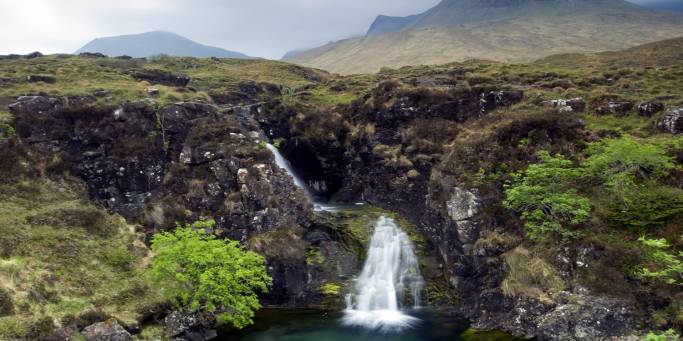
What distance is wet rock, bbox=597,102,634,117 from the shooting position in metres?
57.7

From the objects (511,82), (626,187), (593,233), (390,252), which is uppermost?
(511,82)

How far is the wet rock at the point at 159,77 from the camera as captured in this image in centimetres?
9608

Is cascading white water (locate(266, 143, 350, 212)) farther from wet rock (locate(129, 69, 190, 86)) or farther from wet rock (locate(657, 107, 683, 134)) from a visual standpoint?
wet rock (locate(657, 107, 683, 134))

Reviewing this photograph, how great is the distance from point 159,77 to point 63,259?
210 ft

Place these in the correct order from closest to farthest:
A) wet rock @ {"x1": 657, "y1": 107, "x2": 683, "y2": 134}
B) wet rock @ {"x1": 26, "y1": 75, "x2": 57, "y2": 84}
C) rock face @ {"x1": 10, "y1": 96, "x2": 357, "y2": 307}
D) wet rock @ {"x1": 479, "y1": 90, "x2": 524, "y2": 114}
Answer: wet rock @ {"x1": 657, "y1": 107, "x2": 683, "y2": 134}, rock face @ {"x1": 10, "y1": 96, "x2": 357, "y2": 307}, wet rock @ {"x1": 479, "y1": 90, "x2": 524, "y2": 114}, wet rock @ {"x1": 26, "y1": 75, "x2": 57, "y2": 84}

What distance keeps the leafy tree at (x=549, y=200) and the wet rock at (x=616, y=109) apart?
18.4 meters

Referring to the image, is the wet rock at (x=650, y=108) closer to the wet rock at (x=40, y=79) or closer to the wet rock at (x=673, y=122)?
the wet rock at (x=673, y=122)

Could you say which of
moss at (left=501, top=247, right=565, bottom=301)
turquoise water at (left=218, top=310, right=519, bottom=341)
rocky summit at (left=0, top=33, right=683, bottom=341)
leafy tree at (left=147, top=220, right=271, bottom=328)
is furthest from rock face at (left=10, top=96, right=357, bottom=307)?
moss at (left=501, top=247, right=565, bottom=301)

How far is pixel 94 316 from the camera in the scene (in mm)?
Answer: 37031

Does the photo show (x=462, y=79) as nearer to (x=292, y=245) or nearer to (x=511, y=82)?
(x=511, y=82)

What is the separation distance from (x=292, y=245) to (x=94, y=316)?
2076 cm

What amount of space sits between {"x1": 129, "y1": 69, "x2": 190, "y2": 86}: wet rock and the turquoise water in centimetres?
6856

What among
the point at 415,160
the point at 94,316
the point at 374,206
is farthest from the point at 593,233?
the point at 94,316

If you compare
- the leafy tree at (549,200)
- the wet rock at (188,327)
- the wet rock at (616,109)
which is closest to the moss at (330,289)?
the wet rock at (188,327)
